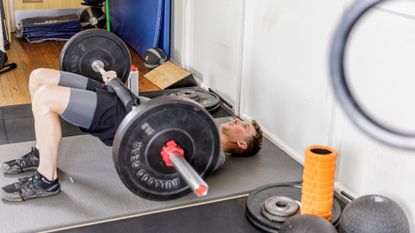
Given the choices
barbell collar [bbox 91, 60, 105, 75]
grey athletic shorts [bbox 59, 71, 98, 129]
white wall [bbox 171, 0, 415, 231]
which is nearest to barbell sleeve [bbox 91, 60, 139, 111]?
grey athletic shorts [bbox 59, 71, 98, 129]

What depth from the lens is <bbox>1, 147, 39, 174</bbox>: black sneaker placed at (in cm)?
253

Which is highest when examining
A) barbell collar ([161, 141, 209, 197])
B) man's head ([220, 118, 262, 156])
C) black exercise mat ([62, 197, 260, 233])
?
barbell collar ([161, 141, 209, 197])

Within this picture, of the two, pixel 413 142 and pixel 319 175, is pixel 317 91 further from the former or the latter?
pixel 413 142

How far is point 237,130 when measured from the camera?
100 inches

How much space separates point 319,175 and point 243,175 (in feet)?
1.90

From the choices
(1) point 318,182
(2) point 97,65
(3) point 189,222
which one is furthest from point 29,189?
(1) point 318,182

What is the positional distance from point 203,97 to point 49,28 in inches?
79.0

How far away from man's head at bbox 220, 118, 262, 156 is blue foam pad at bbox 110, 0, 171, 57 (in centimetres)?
166

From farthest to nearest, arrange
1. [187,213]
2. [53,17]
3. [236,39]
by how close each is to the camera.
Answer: [53,17]
[236,39]
[187,213]

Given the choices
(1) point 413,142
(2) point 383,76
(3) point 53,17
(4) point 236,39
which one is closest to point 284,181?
(2) point 383,76

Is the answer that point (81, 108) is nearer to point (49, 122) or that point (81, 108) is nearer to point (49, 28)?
point (49, 122)

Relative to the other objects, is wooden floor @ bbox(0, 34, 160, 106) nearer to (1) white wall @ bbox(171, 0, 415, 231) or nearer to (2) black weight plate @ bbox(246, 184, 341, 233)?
(1) white wall @ bbox(171, 0, 415, 231)

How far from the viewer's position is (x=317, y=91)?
2516mm

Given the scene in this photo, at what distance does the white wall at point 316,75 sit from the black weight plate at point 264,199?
0.64 feet
